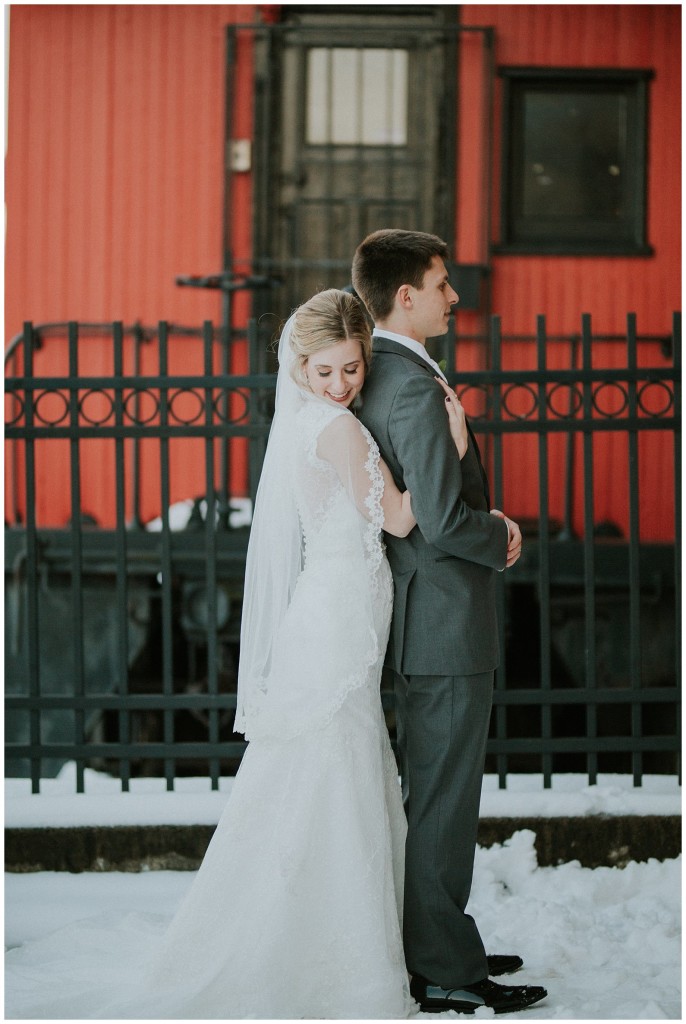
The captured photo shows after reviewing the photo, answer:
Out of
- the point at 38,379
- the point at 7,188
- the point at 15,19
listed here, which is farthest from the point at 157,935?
the point at 15,19

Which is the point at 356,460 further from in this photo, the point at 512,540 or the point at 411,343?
the point at 512,540

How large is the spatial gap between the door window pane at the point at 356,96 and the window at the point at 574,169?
848 millimetres

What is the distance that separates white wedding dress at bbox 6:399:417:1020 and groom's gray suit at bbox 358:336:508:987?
0.07 meters

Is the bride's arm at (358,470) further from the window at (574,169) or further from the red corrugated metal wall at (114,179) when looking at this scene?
the window at (574,169)

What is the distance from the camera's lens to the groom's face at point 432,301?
2725mm

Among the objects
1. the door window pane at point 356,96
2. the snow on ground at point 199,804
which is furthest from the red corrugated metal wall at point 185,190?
→ the snow on ground at point 199,804

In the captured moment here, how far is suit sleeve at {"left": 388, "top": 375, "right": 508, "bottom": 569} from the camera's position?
98.7 inches

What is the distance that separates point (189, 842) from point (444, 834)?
151cm

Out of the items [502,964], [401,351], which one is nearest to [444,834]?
[502,964]

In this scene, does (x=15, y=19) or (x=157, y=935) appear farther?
(x=15, y=19)

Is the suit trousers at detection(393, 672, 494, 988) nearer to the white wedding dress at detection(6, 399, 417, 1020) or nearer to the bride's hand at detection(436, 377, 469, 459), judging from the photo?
the white wedding dress at detection(6, 399, 417, 1020)

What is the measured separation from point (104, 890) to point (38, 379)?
199 cm

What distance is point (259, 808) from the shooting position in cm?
272

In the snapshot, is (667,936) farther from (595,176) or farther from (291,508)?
(595,176)
